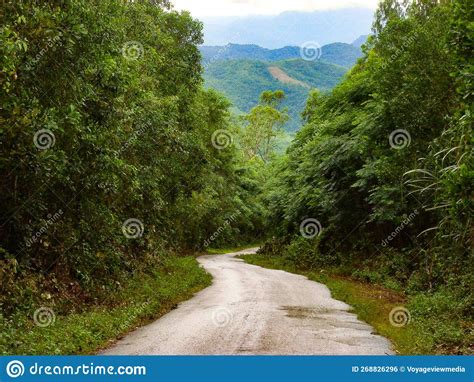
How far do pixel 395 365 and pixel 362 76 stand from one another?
80.2 ft

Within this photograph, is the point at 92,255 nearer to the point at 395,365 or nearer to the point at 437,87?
the point at 395,365

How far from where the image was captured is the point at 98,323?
11.9 metres

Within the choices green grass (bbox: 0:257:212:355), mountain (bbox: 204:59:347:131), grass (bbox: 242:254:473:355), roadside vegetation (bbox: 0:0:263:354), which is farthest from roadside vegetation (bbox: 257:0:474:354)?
mountain (bbox: 204:59:347:131)

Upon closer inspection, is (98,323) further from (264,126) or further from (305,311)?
(264,126)

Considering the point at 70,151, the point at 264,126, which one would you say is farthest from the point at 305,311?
the point at 264,126

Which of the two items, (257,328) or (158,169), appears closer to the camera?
(257,328)

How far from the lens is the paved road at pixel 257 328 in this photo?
397 inches

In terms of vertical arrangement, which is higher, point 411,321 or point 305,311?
point 411,321

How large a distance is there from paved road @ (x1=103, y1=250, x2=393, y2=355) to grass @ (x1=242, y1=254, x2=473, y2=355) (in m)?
0.41

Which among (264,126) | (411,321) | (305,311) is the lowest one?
(305,311)

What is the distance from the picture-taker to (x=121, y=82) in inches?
579

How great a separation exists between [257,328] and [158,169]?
37.3ft

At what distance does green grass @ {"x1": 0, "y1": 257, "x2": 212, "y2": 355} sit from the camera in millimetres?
9430

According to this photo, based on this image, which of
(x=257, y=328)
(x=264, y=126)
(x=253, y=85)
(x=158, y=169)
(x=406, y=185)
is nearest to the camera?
(x=257, y=328)
